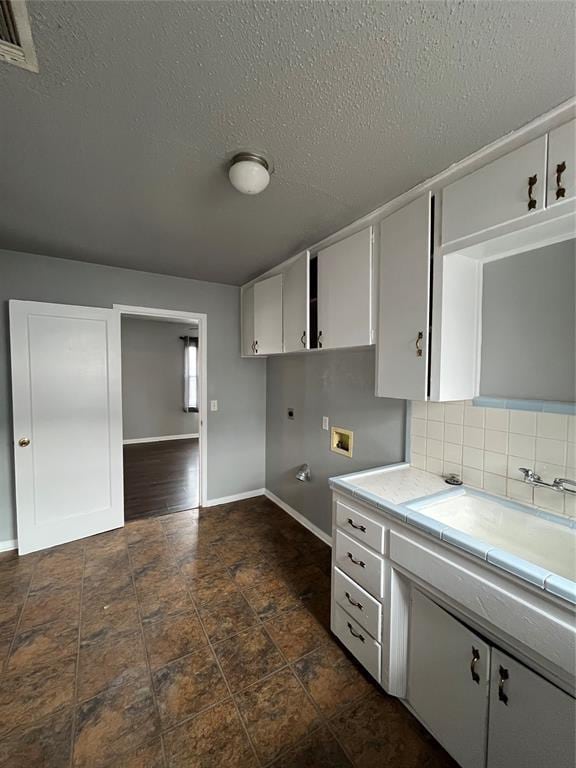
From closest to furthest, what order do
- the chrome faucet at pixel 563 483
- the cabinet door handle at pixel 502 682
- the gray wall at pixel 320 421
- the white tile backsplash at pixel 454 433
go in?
the cabinet door handle at pixel 502 682
the chrome faucet at pixel 563 483
the white tile backsplash at pixel 454 433
the gray wall at pixel 320 421

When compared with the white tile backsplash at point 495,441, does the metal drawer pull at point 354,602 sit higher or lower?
lower

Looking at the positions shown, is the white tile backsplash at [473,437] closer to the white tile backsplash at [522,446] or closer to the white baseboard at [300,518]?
the white tile backsplash at [522,446]

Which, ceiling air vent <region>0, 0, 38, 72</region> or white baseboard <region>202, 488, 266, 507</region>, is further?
white baseboard <region>202, 488, 266, 507</region>

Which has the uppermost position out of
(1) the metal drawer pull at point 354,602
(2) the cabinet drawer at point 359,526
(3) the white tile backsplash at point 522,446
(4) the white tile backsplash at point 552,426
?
(4) the white tile backsplash at point 552,426

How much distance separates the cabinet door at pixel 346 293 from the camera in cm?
185

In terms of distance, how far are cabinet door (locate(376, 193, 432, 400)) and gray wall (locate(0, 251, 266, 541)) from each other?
210 centimetres

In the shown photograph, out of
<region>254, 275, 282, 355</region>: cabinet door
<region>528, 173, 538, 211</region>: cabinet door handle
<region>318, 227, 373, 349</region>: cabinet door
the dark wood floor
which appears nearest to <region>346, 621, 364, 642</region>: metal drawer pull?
<region>318, 227, 373, 349</region>: cabinet door

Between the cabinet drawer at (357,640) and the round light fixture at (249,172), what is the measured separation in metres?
2.17

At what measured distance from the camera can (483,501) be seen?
1.50 meters

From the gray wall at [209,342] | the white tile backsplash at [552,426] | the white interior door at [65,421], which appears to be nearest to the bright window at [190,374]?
the gray wall at [209,342]

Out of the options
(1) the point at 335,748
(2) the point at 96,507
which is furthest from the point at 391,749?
(2) the point at 96,507

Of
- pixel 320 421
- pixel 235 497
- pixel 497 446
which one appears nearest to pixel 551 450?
pixel 497 446

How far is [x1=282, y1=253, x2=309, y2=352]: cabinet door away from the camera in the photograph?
2.27 metres

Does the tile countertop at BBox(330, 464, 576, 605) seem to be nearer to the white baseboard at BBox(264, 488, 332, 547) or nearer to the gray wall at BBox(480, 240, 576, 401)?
the gray wall at BBox(480, 240, 576, 401)
